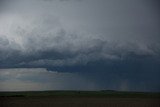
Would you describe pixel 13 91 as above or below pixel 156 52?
below

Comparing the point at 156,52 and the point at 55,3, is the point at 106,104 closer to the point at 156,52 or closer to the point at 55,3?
the point at 156,52

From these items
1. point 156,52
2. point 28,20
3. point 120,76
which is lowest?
point 120,76

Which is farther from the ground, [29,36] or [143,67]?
[29,36]

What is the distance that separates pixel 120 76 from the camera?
5.20 metres

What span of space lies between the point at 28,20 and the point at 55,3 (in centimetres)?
46

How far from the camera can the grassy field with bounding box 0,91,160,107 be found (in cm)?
514

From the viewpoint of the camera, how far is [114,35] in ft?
17.3

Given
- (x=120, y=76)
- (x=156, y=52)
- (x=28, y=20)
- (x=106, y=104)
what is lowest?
(x=106, y=104)

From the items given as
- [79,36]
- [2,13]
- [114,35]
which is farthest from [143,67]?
[2,13]

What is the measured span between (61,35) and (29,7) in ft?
2.03

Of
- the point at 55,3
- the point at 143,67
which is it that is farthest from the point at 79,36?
the point at 143,67

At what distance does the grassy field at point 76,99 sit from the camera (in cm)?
514

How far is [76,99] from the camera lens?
5164 mm

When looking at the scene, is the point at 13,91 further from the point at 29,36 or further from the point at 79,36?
the point at 79,36
